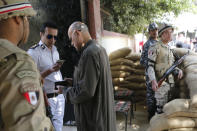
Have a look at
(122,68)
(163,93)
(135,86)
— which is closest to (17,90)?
(163,93)

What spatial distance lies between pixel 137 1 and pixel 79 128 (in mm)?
8623

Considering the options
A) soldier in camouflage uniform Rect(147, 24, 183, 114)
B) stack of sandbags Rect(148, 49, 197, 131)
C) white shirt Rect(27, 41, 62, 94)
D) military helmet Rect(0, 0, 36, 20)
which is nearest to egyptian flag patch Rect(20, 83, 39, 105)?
military helmet Rect(0, 0, 36, 20)

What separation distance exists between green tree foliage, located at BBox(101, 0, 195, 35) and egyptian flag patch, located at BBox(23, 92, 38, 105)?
21.3ft

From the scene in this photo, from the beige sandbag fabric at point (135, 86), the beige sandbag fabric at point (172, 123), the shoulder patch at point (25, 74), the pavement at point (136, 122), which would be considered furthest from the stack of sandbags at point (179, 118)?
the beige sandbag fabric at point (135, 86)

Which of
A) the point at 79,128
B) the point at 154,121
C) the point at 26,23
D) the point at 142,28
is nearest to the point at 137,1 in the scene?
the point at 142,28

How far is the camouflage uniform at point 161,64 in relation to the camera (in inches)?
121

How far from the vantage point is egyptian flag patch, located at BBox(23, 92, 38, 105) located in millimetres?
748

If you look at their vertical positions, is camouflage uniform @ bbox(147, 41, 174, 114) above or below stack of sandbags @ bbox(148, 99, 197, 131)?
above

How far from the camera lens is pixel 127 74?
196 inches

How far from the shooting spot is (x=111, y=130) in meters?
1.98

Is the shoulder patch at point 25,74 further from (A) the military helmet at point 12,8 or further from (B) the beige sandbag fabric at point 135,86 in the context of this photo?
(B) the beige sandbag fabric at point 135,86

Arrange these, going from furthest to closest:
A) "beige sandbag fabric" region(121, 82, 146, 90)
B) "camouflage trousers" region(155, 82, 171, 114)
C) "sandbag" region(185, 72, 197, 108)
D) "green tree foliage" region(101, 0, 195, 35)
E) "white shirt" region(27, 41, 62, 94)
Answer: "green tree foliage" region(101, 0, 195, 35), "beige sandbag fabric" region(121, 82, 146, 90), "camouflage trousers" region(155, 82, 171, 114), "white shirt" region(27, 41, 62, 94), "sandbag" region(185, 72, 197, 108)

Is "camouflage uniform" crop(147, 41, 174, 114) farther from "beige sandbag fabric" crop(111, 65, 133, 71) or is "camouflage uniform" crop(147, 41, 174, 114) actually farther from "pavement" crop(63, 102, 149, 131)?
"beige sandbag fabric" crop(111, 65, 133, 71)

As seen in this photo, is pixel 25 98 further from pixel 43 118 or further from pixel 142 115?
pixel 142 115
